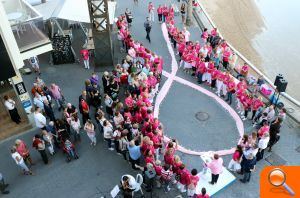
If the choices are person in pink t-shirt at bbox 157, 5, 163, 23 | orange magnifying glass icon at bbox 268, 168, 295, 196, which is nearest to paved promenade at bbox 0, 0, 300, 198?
person in pink t-shirt at bbox 157, 5, 163, 23

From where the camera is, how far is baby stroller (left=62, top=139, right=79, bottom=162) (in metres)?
13.4

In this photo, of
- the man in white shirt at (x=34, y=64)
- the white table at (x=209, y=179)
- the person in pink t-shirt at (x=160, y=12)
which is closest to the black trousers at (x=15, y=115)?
the man in white shirt at (x=34, y=64)

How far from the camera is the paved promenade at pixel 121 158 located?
1280 centimetres

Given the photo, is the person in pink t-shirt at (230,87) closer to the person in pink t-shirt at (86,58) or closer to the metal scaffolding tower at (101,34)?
the metal scaffolding tower at (101,34)

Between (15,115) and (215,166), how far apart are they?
29.4ft

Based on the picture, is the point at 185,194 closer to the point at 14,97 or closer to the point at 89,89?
the point at 89,89

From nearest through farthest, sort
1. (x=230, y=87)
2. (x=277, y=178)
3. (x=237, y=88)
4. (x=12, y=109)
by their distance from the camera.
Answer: (x=277, y=178), (x=12, y=109), (x=237, y=88), (x=230, y=87)

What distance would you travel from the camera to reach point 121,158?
13.9 meters

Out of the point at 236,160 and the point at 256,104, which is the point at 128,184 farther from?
the point at 256,104

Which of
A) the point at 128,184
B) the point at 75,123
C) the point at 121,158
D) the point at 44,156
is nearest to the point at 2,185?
the point at 44,156

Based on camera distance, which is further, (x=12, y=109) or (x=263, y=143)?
(x=12, y=109)

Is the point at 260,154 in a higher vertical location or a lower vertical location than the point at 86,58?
lower

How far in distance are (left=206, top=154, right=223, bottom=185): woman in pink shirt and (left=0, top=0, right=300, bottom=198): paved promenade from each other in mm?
784

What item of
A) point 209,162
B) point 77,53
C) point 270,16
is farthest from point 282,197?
point 270,16
